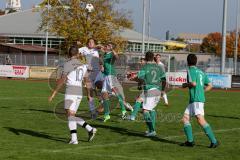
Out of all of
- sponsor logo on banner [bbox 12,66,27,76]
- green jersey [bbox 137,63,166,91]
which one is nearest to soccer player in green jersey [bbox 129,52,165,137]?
green jersey [bbox 137,63,166,91]

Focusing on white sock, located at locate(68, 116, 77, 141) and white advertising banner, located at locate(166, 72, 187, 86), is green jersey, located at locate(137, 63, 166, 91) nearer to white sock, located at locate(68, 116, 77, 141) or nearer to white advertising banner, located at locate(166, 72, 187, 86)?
white sock, located at locate(68, 116, 77, 141)

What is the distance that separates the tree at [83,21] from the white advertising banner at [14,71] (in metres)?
10.1

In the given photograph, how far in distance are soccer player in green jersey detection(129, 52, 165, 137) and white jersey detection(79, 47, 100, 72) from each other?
8.05 feet

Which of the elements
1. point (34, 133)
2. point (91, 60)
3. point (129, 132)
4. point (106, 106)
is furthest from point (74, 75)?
point (106, 106)

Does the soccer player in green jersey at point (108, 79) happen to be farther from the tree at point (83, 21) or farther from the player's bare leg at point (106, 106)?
the tree at point (83, 21)

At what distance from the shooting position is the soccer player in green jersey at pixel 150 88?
13.5m

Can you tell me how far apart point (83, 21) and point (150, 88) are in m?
45.3

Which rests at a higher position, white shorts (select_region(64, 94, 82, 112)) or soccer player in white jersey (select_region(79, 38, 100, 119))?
soccer player in white jersey (select_region(79, 38, 100, 119))

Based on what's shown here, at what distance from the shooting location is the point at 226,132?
14664 millimetres

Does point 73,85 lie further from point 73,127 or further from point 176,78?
point 176,78

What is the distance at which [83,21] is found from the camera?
→ 5831 centimetres

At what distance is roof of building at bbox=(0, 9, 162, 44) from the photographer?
85.9m

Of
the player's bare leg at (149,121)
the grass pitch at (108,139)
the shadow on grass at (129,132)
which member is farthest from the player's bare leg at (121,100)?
the player's bare leg at (149,121)

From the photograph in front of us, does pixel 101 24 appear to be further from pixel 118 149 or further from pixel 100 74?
pixel 118 149
